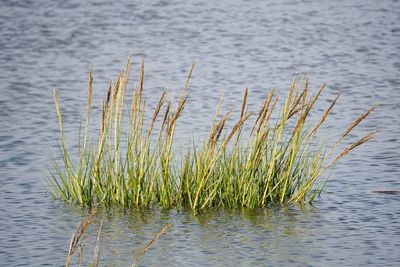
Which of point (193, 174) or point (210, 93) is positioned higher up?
point (193, 174)

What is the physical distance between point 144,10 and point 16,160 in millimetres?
9656

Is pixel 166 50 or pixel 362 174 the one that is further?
pixel 166 50

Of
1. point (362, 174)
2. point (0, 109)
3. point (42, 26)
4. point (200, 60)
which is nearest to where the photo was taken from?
point (362, 174)

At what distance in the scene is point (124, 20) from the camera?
61.6ft

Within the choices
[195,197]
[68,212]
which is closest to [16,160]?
[68,212]

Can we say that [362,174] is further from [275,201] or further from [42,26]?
[42,26]

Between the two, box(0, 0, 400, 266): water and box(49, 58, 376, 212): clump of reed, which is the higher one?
box(49, 58, 376, 212): clump of reed

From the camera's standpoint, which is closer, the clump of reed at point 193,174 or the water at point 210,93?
the water at point 210,93

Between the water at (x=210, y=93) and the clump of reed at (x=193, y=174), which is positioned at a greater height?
the clump of reed at (x=193, y=174)

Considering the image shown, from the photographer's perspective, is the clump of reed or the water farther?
the clump of reed

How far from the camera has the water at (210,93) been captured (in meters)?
7.67

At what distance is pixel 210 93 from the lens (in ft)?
44.7

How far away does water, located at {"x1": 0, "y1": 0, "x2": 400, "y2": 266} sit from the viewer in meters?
7.67

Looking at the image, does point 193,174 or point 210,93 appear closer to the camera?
point 193,174
